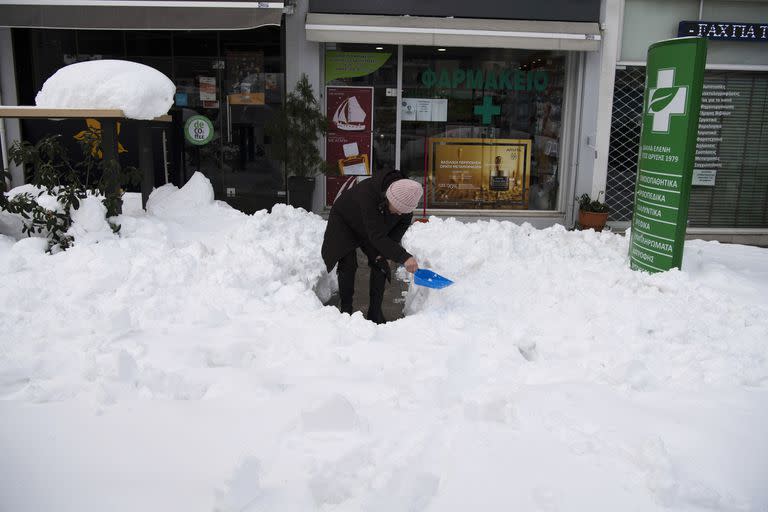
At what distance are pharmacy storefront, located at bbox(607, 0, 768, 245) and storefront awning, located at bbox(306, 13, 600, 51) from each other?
1066 millimetres

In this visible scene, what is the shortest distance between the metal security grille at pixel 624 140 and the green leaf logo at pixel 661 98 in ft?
13.9

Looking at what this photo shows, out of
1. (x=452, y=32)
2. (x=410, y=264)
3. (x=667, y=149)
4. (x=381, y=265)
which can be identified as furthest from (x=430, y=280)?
(x=452, y=32)

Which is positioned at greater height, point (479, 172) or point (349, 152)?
point (349, 152)

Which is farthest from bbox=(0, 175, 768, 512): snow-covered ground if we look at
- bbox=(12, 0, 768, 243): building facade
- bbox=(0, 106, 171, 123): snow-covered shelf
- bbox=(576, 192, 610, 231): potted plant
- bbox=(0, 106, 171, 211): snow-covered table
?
bbox=(12, 0, 768, 243): building facade

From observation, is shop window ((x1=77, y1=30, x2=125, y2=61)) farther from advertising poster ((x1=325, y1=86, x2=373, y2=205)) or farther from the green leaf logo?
the green leaf logo

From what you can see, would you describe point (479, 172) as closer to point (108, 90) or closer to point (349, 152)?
point (349, 152)

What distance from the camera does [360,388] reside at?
10.8ft

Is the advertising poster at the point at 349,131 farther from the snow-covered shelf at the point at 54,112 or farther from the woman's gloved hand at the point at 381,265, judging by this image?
the woman's gloved hand at the point at 381,265

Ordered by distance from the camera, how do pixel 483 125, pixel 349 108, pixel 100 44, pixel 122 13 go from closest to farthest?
pixel 122 13 → pixel 100 44 → pixel 349 108 → pixel 483 125

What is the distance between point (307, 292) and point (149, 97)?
2.53 metres

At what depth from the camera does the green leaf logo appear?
561 centimetres

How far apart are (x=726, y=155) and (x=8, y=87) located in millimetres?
10778

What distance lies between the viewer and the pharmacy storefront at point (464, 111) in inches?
368

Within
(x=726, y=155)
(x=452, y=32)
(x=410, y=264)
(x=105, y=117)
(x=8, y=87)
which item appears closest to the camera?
(x=410, y=264)
